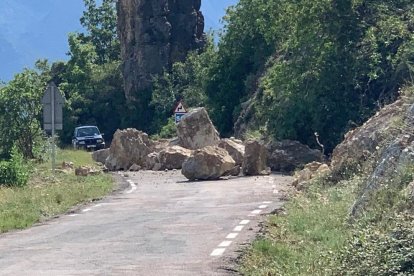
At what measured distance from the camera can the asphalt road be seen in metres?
12.9

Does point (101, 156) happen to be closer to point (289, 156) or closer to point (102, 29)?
point (289, 156)

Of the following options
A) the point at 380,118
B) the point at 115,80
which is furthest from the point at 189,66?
the point at 380,118

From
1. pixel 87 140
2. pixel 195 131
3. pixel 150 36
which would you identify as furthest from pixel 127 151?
pixel 150 36

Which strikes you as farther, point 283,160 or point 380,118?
point 283,160

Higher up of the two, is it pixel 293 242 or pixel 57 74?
pixel 57 74

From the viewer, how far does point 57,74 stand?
80.2 meters

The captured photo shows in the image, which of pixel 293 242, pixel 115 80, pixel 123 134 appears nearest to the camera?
pixel 293 242

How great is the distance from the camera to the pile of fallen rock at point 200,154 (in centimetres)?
3203

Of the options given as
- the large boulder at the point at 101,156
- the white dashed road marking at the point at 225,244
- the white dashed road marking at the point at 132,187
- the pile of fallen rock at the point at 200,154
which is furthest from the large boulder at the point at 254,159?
the white dashed road marking at the point at 225,244

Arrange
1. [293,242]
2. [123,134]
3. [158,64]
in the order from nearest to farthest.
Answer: [293,242], [123,134], [158,64]

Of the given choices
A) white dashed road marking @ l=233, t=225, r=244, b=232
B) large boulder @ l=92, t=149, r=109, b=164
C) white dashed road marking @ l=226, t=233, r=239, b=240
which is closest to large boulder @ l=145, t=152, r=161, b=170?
large boulder @ l=92, t=149, r=109, b=164

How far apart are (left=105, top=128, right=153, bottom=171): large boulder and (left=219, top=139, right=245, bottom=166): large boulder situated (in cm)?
575

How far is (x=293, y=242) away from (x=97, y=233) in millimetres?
3764

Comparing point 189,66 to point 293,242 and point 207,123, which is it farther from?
point 293,242
